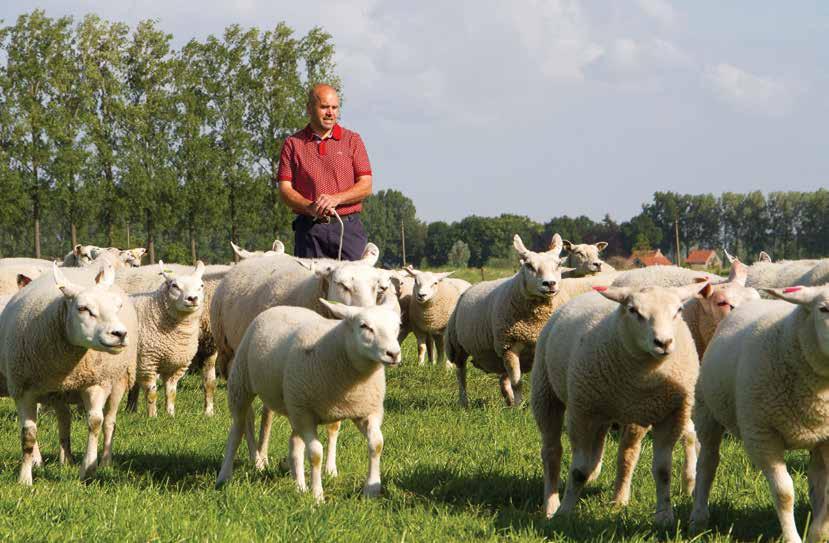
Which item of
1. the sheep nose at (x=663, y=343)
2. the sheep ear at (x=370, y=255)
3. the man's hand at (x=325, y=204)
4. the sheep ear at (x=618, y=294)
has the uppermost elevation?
the man's hand at (x=325, y=204)

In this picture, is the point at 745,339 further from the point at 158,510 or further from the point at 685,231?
the point at 685,231

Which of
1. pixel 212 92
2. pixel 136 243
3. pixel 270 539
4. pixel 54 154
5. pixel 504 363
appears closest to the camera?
pixel 270 539

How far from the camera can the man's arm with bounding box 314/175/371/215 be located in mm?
7418

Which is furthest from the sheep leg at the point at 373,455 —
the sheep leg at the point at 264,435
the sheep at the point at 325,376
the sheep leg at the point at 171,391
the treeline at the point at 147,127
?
the treeline at the point at 147,127

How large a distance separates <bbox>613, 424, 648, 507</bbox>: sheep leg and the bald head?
3.48 meters

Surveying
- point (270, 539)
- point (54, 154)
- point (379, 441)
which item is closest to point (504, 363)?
point (379, 441)

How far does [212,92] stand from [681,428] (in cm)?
3452

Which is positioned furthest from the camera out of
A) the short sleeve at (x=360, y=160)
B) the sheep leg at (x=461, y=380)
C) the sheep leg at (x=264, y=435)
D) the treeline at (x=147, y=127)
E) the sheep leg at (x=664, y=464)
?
the treeline at (x=147, y=127)

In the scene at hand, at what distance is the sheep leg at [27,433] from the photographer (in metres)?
6.11

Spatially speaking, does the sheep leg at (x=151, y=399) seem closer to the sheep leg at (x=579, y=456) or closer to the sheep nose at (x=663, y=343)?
the sheep leg at (x=579, y=456)

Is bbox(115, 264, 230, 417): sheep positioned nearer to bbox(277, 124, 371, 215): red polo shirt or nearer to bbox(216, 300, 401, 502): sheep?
bbox(277, 124, 371, 215): red polo shirt

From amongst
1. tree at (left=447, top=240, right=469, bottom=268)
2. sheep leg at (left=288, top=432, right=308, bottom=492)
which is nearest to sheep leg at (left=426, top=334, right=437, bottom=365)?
sheep leg at (left=288, top=432, right=308, bottom=492)

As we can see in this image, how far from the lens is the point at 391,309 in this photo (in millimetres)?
5672

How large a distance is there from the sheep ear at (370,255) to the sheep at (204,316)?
2702mm
